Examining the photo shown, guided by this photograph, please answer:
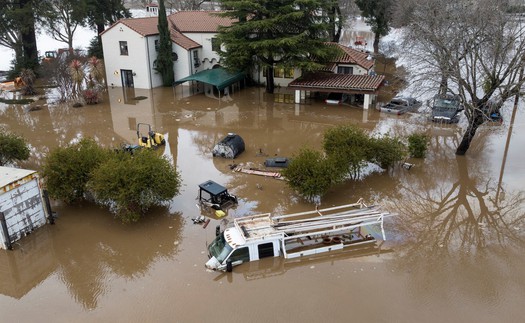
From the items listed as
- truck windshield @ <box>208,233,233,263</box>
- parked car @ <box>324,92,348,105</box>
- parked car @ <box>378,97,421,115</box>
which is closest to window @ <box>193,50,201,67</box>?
parked car @ <box>324,92,348,105</box>

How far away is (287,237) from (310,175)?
3639mm

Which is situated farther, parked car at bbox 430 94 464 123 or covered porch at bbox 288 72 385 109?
covered porch at bbox 288 72 385 109

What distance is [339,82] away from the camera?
103 ft

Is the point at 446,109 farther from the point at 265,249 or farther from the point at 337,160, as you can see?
the point at 265,249

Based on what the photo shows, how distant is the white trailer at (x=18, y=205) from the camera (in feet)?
46.5

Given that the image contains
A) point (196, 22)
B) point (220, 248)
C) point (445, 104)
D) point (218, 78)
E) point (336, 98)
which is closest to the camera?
point (220, 248)

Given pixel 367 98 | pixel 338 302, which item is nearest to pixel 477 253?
pixel 338 302

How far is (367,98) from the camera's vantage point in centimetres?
3047

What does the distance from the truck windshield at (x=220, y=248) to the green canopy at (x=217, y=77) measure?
20.0m

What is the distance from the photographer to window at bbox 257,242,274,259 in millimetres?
13749

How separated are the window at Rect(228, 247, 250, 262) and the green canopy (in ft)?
67.6

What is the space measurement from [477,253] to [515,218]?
3.57 meters

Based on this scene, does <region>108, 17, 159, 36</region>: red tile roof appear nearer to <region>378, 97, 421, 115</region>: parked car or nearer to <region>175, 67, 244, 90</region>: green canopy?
<region>175, 67, 244, 90</region>: green canopy

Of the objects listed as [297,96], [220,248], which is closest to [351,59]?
[297,96]
